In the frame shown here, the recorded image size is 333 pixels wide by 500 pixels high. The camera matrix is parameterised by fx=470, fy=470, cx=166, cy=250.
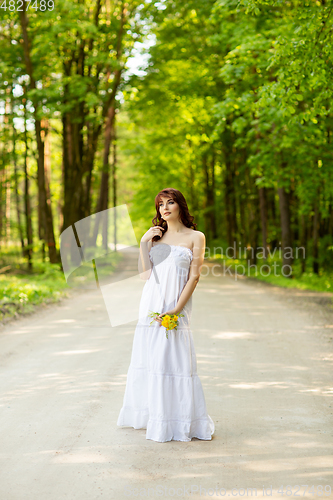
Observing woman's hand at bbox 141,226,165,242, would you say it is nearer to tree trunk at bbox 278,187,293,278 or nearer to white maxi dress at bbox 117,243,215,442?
white maxi dress at bbox 117,243,215,442

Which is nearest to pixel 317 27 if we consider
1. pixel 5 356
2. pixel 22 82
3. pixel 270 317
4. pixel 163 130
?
pixel 270 317

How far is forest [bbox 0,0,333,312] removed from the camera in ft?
41.9

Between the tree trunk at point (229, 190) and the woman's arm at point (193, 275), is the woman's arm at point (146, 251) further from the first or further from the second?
the tree trunk at point (229, 190)

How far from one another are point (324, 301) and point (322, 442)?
Result: 927cm

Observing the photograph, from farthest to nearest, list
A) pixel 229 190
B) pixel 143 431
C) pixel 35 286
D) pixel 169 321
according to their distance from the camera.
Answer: pixel 229 190 → pixel 35 286 → pixel 143 431 → pixel 169 321

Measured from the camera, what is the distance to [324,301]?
13.1m

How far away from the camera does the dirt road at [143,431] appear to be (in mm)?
3627

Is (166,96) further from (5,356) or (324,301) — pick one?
(5,356)

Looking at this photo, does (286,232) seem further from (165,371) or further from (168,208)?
(165,371)

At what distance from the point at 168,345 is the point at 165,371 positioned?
0.80 ft

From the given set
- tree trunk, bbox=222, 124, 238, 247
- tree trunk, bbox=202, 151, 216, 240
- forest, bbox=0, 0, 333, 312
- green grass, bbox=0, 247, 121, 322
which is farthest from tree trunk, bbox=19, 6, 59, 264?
tree trunk, bbox=202, 151, 216, 240

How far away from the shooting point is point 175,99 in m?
23.1

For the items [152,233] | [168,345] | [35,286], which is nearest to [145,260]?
[152,233]

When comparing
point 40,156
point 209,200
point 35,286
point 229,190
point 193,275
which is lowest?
point 35,286
